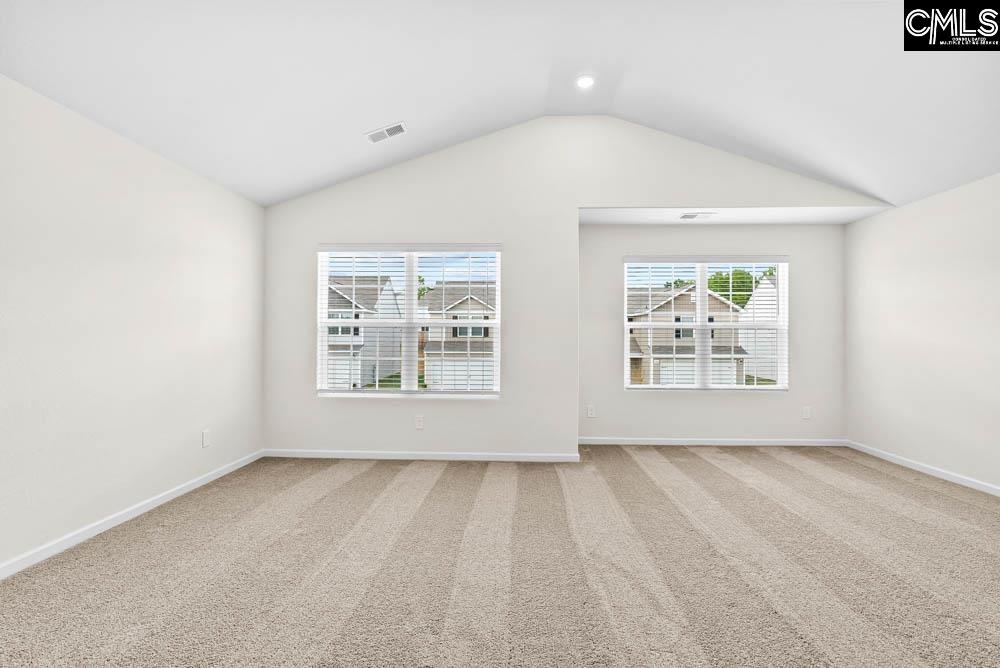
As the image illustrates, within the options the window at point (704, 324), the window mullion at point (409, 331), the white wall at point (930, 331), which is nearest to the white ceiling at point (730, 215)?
the white wall at point (930, 331)

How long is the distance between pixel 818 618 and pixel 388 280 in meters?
3.90

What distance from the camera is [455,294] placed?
4.45 meters

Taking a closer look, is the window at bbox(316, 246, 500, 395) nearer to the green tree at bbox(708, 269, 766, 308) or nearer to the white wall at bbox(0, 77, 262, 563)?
the white wall at bbox(0, 77, 262, 563)

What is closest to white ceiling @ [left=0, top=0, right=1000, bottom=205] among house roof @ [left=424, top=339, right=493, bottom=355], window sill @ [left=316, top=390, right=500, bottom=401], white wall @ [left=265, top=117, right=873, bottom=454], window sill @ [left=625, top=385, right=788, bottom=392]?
white wall @ [left=265, top=117, right=873, bottom=454]

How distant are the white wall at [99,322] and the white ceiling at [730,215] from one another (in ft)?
11.0

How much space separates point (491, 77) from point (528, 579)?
326 centimetres

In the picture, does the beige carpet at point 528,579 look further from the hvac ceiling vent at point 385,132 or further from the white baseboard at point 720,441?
the hvac ceiling vent at point 385,132

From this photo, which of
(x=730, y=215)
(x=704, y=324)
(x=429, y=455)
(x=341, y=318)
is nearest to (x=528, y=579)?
(x=429, y=455)

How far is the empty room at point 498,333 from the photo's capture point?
1.97 m

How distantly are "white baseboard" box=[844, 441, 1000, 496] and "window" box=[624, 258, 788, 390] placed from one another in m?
0.96

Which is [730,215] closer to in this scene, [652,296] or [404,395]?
[652,296]

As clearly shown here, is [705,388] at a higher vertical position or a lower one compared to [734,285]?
lower

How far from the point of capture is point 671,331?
16.7ft

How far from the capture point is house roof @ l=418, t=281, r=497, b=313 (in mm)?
4410
